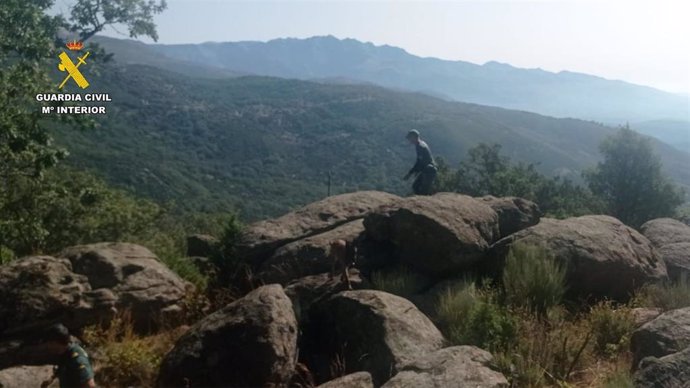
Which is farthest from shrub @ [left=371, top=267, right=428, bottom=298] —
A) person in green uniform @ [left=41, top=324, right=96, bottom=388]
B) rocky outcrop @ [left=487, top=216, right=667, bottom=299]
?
person in green uniform @ [left=41, top=324, right=96, bottom=388]

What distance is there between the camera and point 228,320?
286 inches

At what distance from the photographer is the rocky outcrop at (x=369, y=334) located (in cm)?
697

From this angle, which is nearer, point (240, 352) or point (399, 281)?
point (240, 352)

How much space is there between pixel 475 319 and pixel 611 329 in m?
1.96

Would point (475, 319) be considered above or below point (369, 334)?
above

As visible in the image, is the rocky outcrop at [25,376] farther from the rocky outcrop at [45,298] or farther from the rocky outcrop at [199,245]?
the rocky outcrop at [199,245]

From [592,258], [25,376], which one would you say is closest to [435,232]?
[592,258]

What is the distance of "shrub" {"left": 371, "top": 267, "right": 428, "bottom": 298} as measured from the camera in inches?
364

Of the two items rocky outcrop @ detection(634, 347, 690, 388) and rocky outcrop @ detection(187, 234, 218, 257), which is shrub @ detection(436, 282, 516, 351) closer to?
rocky outcrop @ detection(634, 347, 690, 388)

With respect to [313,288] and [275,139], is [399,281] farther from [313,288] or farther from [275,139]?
[275,139]

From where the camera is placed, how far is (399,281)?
30.5 feet

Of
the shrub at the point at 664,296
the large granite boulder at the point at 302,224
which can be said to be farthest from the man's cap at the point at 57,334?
the shrub at the point at 664,296

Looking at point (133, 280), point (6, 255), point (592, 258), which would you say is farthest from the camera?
point (6, 255)

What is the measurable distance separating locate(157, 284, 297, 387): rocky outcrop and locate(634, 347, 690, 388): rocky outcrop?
3895 millimetres
